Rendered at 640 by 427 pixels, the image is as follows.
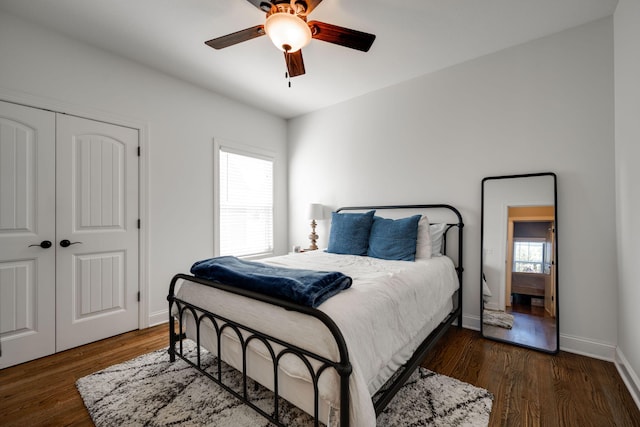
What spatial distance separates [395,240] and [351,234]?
0.51 m

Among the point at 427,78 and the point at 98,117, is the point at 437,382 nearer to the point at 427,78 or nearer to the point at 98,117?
the point at 427,78

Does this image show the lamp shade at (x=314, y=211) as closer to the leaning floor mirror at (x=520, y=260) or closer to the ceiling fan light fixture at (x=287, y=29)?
the leaning floor mirror at (x=520, y=260)

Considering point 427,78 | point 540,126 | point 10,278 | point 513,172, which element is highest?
point 427,78

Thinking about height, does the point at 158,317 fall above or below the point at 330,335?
below

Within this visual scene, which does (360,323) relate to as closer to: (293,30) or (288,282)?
(288,282)

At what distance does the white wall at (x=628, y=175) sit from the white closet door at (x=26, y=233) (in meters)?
4.25

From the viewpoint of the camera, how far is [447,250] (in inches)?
116

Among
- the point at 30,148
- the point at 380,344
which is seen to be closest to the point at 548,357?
the point at 380,344

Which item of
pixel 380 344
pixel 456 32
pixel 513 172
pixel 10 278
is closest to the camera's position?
pixel 380 344

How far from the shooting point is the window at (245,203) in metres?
3.67

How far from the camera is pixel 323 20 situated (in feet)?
7.39

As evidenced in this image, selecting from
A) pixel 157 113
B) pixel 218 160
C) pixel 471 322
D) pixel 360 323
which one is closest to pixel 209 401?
pixel 360 323

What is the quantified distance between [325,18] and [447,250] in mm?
2450

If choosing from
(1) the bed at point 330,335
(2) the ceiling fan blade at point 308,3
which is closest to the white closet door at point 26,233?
(1) the bed at point 330,335
